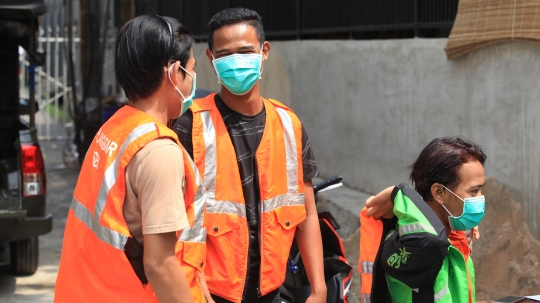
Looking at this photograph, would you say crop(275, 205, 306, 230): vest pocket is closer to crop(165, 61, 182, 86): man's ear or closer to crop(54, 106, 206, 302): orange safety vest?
crop(54, 106, 206, 302): orange safety vest

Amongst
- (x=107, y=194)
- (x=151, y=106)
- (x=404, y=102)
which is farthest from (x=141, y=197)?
(x=404, y=102)

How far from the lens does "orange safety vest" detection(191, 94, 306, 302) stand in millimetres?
2869

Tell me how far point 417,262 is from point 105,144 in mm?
943

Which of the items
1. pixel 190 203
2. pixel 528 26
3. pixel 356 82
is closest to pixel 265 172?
pixel 190 203

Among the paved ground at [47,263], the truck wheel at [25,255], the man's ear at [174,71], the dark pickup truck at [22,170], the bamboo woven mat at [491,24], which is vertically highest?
the bamboo woven mat at [491,24]

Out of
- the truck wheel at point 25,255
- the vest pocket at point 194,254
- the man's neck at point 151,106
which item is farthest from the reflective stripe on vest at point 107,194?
the truck wheel at point 25,255

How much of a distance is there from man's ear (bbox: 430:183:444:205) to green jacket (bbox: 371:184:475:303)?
0.18 meters

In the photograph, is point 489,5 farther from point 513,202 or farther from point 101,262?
point 101,262

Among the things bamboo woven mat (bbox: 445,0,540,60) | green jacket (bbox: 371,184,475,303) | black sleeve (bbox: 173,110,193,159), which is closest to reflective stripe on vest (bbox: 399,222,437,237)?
green jacket (bbox: 371,184,475,303)

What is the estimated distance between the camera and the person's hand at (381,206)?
256 cm

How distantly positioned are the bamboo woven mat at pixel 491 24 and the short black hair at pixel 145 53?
344 centimetres

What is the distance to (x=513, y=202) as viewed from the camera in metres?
5.39

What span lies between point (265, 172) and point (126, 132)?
89cm

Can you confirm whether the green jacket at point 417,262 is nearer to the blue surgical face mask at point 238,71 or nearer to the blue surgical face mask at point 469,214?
the blue surgical face mask at point 469,214
